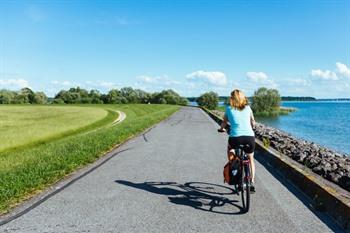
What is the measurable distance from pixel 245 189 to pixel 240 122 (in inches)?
45.3

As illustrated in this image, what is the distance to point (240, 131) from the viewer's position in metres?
7.00

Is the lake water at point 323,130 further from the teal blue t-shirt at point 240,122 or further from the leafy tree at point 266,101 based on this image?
the leafy tree at point 266,101

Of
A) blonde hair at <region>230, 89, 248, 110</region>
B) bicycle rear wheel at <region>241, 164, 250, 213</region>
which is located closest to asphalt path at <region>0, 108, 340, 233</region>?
bicycle rear wheel at <region>241, 164, 250, 213</region>

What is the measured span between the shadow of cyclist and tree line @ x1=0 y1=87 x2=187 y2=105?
113461mm

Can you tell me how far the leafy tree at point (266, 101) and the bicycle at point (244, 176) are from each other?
102137mm

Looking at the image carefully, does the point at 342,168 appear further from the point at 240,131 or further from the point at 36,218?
the point at 36,218

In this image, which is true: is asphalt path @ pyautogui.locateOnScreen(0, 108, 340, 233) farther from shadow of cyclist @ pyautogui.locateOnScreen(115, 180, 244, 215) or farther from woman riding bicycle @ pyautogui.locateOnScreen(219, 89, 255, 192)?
woman riding bicycle @ pyautogui.locateOnScreen(219, 89, 255, 192)

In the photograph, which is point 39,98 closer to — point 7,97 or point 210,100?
point 7,97

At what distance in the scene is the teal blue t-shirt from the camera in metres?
7.00

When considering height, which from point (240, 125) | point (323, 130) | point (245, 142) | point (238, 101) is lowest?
point (323, 130)

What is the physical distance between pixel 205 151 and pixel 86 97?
121m

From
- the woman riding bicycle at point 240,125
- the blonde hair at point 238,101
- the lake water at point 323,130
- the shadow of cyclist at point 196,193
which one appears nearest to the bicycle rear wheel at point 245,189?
the shadow of cyclist at point 196,193

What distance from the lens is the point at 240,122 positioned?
7.01 meters

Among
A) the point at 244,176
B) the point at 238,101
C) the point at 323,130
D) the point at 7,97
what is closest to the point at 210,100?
the point at 7,97
